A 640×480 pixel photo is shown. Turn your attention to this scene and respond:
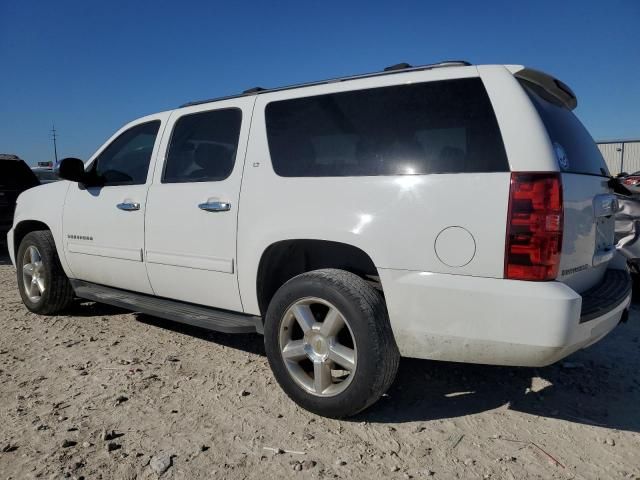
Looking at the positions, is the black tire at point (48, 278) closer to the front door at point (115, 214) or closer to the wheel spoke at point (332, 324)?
the front door at point (115, 214)

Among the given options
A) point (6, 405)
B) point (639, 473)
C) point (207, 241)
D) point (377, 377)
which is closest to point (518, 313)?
point (377, 377)

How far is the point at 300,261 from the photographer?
10.9 feet

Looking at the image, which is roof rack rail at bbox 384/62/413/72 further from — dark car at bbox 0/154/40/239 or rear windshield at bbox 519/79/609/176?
dark car at bbox 0/154/40/239

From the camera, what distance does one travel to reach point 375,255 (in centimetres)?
257

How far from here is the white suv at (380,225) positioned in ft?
7.49

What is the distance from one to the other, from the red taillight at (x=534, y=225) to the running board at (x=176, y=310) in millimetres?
1620

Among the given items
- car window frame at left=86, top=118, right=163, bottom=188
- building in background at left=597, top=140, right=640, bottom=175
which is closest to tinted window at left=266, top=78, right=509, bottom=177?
car window frame at left=86, top=118, right=163, bottom=188

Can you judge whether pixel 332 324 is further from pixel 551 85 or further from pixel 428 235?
pixel 551 85

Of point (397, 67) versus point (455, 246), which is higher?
point (397, 67)

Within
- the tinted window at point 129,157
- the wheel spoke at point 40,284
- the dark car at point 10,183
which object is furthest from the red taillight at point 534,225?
the dark car at point 10,183

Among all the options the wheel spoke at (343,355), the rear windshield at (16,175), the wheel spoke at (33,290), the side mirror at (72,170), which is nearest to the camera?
the wheel spoke at (343,355)

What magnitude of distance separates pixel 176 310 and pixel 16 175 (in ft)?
24.3

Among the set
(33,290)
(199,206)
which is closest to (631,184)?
(199,206)

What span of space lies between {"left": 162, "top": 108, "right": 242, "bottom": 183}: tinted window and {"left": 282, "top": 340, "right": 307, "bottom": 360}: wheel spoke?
119cm
